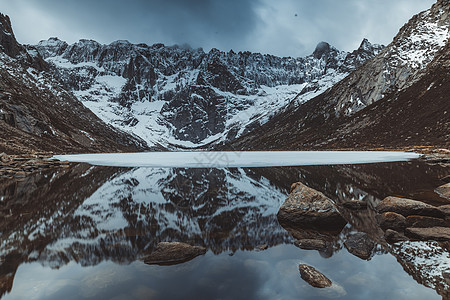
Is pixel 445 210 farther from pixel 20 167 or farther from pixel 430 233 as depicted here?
pixel 20 167

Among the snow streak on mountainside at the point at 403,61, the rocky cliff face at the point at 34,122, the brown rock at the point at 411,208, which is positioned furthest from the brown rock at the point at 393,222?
the snow streak on mountainside at the point at 403,61

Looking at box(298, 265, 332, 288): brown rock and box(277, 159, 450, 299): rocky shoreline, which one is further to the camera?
box(277, 159, 450, 299): rocky shoreline

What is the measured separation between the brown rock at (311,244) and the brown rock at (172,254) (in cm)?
337

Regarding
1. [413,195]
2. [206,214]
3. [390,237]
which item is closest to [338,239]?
[390,237]

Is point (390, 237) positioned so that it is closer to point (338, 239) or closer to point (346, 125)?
point (338, 239)

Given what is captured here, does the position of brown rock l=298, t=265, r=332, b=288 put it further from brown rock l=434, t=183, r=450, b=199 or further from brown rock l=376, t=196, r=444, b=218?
brown rock l=434, t=183, r=450, b=199

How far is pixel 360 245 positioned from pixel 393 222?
2.72 meters

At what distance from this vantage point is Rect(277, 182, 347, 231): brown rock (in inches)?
405

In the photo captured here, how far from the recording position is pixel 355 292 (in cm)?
573

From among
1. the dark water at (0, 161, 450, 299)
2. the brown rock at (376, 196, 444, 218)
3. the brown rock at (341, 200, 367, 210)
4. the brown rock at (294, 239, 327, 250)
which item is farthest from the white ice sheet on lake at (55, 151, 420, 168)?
the brown rock at (294, 239, 327, 250)

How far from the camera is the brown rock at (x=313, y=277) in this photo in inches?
238

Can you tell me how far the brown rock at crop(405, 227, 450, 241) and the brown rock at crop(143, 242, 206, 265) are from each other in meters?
7.53

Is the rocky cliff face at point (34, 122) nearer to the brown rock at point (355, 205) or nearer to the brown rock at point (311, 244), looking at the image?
the brown rock at point (311, 244)

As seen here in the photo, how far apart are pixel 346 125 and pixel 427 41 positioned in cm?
6572
